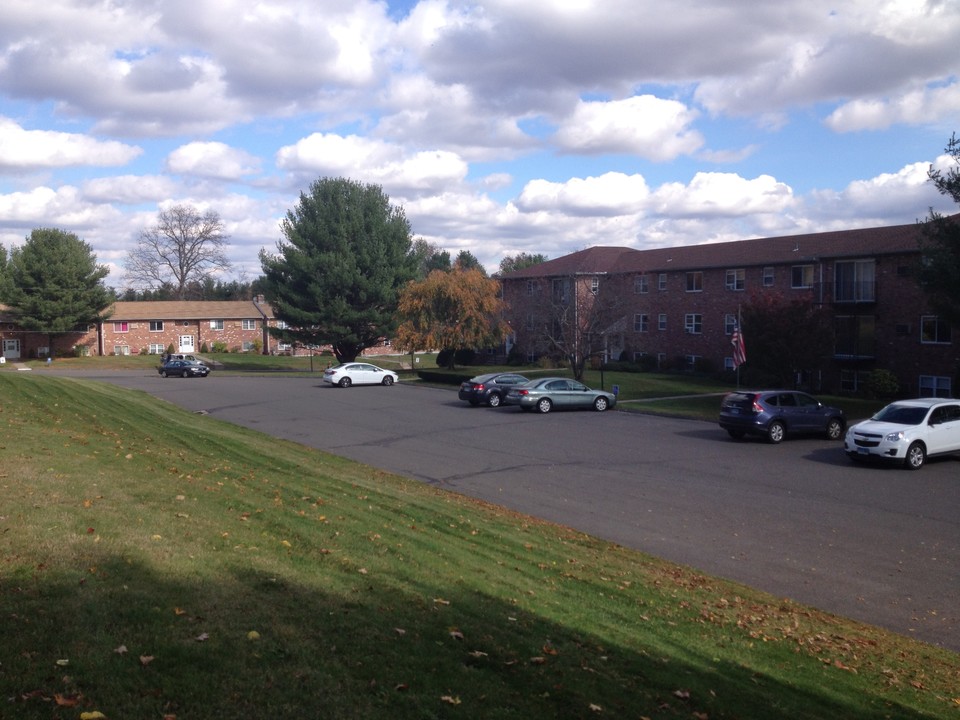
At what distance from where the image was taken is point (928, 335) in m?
42.0

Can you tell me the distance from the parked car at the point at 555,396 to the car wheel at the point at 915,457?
1526 centimetres

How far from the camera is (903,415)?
22.2 metres

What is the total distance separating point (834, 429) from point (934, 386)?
714 inches

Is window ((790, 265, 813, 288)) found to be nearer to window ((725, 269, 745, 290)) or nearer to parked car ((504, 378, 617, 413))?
window ((725, 269, 745, 290))

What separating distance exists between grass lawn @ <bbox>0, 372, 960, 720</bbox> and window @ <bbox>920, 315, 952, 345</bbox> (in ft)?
115

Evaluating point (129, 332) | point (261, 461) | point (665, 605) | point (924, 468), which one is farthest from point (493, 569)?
point (129, 332)

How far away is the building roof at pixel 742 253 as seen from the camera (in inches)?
1767

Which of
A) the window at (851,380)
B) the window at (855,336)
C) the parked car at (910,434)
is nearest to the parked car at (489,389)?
the parked car at (910,434)

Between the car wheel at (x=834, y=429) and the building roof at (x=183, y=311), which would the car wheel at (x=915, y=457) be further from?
the building roof at (x=183, y=311)

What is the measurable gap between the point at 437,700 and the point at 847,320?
45.0 m

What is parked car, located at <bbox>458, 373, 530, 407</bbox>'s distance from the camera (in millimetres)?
37031

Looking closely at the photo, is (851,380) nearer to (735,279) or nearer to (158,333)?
(735,279)

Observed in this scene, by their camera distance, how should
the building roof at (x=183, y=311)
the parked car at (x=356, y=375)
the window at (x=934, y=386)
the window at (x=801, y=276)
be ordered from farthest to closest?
the building roof at (x=183, y=311)
the parked car at (x=356, y=375)
the window at (x=801, y=276)
the window at (x=934, y=386)

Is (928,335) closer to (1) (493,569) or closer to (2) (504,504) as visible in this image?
(2) (504,504)
